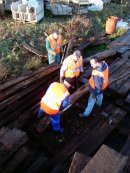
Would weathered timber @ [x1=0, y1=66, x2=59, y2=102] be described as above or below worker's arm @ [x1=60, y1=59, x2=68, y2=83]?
below

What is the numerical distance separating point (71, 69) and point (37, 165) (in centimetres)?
314

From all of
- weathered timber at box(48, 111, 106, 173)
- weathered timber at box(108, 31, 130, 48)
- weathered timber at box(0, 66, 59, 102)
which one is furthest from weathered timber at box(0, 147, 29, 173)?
weathered timber at box(108, 31, 130, 48)

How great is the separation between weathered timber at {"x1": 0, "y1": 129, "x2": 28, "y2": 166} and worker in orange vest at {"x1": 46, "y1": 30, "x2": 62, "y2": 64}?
4.74 meters

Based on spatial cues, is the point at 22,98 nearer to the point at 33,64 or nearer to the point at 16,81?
the point at 16,81

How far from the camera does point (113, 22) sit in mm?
11297

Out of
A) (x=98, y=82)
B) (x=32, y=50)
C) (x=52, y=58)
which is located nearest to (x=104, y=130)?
(x=98, y=82)

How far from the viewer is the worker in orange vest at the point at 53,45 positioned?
340 inches

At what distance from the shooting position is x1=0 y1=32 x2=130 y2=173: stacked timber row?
4.55m

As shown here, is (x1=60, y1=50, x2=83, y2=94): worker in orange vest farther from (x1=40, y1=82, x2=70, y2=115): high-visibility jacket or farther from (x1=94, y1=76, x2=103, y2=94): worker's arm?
(x1=40, y1=82, x2=70, y2=115): high-visibility jacket

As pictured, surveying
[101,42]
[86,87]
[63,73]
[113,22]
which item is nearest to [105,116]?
[86,87]

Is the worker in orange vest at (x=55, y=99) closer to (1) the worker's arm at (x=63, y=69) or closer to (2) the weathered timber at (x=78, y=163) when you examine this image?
(1) the worker's arm at (x=63, y=69)

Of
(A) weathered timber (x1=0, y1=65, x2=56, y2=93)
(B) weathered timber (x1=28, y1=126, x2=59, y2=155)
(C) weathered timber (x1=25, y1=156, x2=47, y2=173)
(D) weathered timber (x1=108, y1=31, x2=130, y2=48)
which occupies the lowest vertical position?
(B) weathered timber (x1=28, y1=126, x2=59, y2=155)

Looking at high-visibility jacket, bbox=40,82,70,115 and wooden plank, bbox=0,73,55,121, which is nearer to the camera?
high-visibility jacket, bbox=40,82,70,115

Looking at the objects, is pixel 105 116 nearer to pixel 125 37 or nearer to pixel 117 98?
pixel 117 98
